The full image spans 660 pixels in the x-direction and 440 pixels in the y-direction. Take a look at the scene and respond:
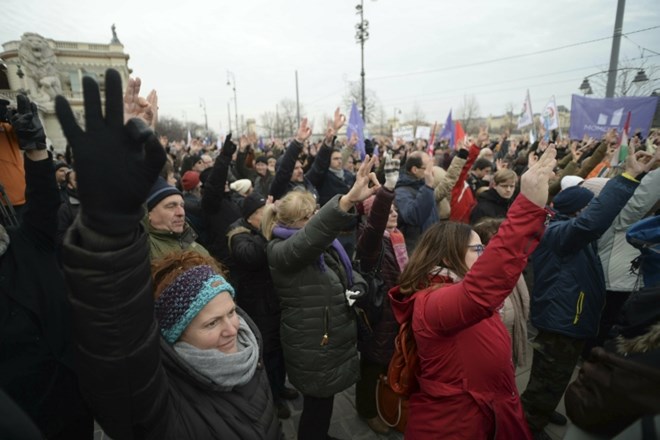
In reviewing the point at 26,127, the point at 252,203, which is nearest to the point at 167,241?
the point at 252,203

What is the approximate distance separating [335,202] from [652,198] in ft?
8.93

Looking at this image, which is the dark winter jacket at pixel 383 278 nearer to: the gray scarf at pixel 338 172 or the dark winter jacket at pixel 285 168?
the dark winter jacket at pixel 285 168

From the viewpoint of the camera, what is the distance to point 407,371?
1.98 metres

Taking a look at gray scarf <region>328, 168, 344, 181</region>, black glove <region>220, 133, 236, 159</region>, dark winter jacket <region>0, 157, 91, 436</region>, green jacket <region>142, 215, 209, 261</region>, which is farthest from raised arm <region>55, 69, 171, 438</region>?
gray scarf <region>328, 168, 344, 181</region>

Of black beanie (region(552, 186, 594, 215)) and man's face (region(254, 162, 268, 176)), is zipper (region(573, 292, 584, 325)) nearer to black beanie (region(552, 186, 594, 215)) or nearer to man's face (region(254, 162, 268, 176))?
black beanie (region(552, 186, 594, 215))

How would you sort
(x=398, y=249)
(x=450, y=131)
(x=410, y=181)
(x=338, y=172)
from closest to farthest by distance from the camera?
(x=398, y=249) < (x=410, y=181) < (x=338, y=172) < (x=450, y=131)

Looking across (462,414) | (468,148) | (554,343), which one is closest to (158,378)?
(462,414)

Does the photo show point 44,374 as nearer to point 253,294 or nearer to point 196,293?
point 196,293

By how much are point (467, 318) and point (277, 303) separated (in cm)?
182

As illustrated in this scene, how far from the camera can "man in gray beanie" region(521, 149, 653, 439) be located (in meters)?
2.70

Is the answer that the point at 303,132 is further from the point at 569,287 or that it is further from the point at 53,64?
the point at 53,64

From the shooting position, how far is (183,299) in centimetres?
139

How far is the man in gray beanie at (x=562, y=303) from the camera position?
8.84 ft

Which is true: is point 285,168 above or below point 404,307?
above
